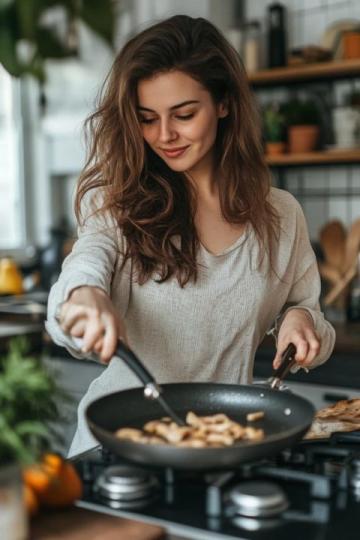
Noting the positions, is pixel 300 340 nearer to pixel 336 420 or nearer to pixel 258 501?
pixel 336 420

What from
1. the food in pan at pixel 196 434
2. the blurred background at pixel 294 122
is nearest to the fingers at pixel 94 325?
the food in pan at pixel 196 434

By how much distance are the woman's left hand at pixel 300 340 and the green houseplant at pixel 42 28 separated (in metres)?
0.91

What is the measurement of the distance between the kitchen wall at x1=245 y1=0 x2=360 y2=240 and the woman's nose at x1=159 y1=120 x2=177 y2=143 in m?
1.91

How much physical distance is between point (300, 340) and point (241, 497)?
1.35ft

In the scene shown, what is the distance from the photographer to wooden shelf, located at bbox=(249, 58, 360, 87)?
2.91 meters

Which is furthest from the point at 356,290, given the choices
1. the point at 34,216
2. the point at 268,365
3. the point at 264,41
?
the point at 34,216

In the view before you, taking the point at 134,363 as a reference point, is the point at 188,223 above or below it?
above

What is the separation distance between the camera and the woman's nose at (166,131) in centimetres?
131

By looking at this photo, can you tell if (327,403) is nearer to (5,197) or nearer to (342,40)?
(342,40)

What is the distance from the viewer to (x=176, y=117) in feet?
4.37

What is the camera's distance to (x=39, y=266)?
144 inches

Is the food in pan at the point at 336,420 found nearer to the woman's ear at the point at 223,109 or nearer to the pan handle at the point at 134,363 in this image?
the pan handle at the point at 134,363

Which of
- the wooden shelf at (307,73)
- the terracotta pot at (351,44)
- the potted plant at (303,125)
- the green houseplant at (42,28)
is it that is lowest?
the green houseplant at (42,28)

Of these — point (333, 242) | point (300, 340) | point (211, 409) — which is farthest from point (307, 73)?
point (211, 409)
